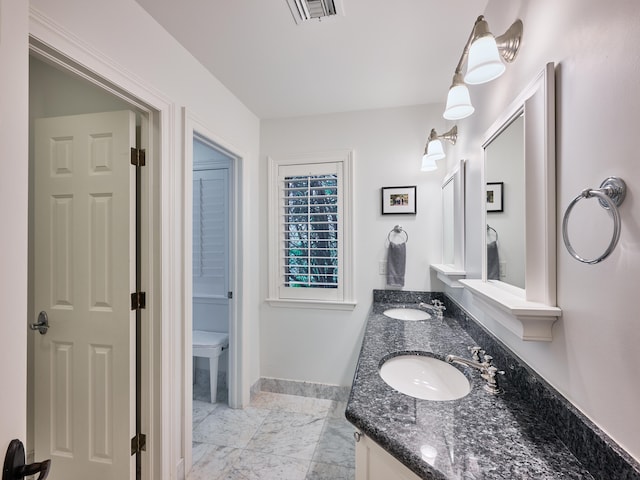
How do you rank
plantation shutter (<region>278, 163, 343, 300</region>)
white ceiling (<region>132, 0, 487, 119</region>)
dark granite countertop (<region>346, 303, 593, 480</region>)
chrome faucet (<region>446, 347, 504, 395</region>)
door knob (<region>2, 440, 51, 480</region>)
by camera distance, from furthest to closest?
1. plantation shutter (<region>278, 163, 343, 300</region>)
2. white ceiling (<region>132, 0, 487, 119</region>)
3. chrome faucet (<region>446, 347, 504, 395</region>)
4. dark granite countertop (<region>346, 303, 593, 480</region>)
5. door knob (<region>2, 440, 51, 480</region>)

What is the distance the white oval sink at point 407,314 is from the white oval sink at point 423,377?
76 centimetres

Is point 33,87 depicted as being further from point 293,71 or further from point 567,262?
point 567,262

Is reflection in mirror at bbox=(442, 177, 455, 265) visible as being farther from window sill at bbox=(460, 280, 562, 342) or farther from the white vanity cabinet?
the white vanity cabinet

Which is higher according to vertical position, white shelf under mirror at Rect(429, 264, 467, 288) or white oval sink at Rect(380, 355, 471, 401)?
white shelf under mirror at Rect(429, 264, 467, 288)

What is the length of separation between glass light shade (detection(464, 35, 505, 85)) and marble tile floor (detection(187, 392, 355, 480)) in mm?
2103

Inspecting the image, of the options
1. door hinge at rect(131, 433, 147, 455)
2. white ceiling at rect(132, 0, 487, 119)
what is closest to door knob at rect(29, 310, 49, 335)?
door hinge at rect(131, 433, 147, 455)

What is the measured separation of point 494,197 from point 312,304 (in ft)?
5.82

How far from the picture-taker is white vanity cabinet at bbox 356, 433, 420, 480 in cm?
83

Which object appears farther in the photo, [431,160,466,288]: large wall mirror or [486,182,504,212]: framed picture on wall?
[431,160,466,288]: large wall mirror

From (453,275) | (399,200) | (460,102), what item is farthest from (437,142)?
(453,275)

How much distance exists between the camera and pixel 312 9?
1.44m

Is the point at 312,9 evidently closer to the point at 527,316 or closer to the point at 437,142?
the point at 437,142

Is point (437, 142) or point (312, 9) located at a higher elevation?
point (312, 9)

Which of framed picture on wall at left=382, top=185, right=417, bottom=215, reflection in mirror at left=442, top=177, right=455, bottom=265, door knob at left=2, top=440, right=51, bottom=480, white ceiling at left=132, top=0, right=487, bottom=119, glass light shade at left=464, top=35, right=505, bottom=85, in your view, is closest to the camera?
door knob at left=2, top=440, right=51, bottom=480
